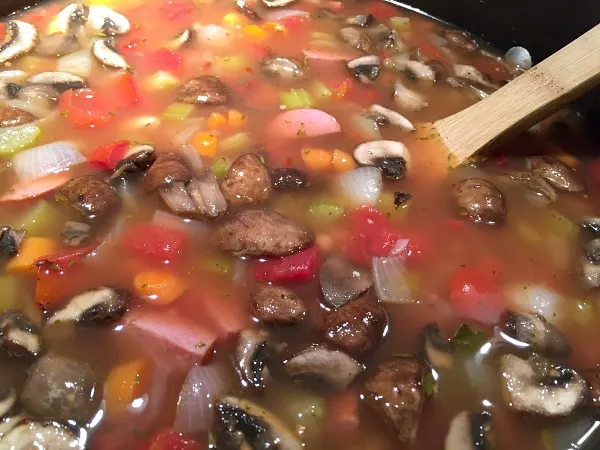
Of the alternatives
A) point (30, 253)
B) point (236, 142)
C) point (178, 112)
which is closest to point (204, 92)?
point (178, 112)

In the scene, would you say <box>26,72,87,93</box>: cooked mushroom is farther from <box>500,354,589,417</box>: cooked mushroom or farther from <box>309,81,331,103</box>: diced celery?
<box>500,354,589,417</box>: cooked mushroom

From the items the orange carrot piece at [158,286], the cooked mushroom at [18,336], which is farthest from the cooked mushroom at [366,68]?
the cooked mushroom at [18,336]

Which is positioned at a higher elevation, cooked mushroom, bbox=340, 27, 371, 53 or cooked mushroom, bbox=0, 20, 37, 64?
cooked mushroom, bbox=340, 27, 371, 53

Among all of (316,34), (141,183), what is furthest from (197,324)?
(316,34)

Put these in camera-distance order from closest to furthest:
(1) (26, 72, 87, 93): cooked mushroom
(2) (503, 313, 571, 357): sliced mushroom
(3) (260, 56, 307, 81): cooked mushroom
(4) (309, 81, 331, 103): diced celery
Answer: (2) (503, 313, 571, 357): sliced mushroom < (1) (26, 72, 87, 93): cooked mushroom < (4) (309, 81, 331, 103): diced celery < (3) (260, 56, 307, 81): cooked mushroom

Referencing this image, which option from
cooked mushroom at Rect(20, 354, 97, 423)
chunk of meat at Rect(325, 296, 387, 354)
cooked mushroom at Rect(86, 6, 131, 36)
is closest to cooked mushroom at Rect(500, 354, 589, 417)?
chunk of meat at Rect(325, 296, 387, 354)
